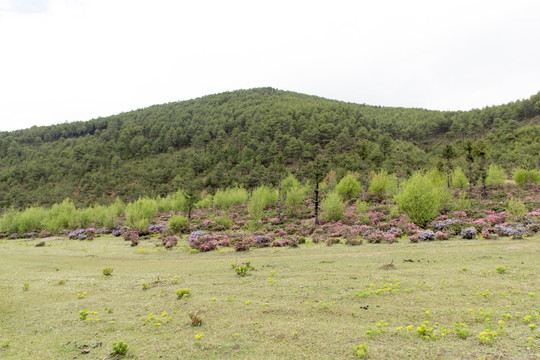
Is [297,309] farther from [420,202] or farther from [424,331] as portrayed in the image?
[420,202]

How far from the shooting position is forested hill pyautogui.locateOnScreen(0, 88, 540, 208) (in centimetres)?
9738

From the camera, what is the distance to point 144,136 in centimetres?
14675

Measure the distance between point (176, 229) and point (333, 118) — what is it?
342ft

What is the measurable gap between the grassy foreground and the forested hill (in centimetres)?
6926

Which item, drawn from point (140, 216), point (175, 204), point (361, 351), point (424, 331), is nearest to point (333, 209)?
point (424, 331)

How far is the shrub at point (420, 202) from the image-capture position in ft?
104

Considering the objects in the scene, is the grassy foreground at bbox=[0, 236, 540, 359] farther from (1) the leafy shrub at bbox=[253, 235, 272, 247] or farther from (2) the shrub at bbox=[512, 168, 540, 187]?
(2) the shrub at bbox=[512, 168, 540, 187]

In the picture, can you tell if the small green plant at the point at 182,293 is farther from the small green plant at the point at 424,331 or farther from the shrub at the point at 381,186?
the shrub at the point at 381,186

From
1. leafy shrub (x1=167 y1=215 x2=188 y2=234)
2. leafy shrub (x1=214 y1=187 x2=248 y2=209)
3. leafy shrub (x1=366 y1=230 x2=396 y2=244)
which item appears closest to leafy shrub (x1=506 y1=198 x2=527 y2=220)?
leafy shrub (x1=366 y1=230 x2=396 y2=244)

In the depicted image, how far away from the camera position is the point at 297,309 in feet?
34.2

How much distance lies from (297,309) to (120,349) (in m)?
5.94

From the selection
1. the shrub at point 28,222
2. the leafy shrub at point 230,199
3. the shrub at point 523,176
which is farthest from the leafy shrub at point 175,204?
the shrub at point 523,176

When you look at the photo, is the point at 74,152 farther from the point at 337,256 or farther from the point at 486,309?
the point at 486,309

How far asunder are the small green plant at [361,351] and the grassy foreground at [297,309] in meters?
0.09
